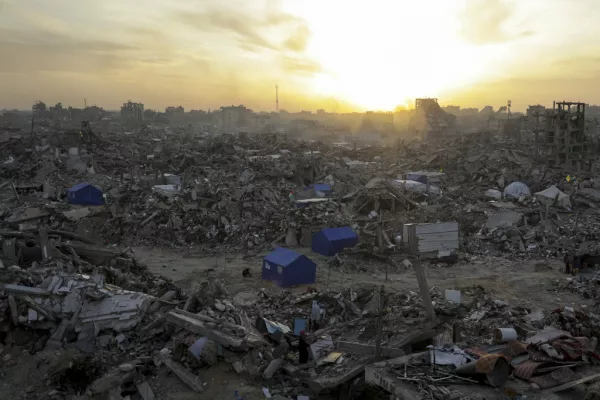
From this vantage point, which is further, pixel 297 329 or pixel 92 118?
pixel 92 118

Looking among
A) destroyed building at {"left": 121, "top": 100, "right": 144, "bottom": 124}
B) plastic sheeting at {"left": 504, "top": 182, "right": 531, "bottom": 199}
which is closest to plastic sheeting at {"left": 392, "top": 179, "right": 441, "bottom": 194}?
plastic sheeting at {"left": 504, "top": 182, "right": 531, "bottom": 199}

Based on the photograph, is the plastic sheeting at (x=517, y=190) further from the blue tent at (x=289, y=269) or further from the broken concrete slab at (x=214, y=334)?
the broken concrete slab at (x=214, y=334)

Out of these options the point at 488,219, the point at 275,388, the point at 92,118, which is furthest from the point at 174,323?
the point at 92,118

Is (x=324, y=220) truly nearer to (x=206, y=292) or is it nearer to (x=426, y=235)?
(x=426, y=235)

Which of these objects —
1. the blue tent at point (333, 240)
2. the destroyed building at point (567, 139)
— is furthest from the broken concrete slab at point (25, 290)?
the destroyed building at point (567, 139)

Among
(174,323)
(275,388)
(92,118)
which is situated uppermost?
(92,118)

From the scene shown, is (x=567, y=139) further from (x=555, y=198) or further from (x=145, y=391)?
(x=145, y=391)
